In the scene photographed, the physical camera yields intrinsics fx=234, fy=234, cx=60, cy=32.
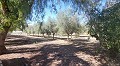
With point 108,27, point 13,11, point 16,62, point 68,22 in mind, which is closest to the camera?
point 16,62

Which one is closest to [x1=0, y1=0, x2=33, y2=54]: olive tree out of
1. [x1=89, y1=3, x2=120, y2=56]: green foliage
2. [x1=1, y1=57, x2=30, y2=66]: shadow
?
[x1=1, y1=57, x2=30, y2=66]: shadow

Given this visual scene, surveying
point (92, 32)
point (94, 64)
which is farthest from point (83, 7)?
point (94, 64)

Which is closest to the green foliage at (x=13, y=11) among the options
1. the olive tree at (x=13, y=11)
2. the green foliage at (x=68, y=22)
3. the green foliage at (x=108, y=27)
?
the olive tree at (x=13, y=11)

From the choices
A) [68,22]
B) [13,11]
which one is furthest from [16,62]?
[68,22]

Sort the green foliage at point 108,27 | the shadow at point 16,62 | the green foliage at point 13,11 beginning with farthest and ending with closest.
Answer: the green foliage at point 13,11 < the green foliage at point 108,27 < the shadow at point 16,62

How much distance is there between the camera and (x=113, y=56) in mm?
15797

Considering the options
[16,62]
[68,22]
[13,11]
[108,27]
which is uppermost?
[68,22]

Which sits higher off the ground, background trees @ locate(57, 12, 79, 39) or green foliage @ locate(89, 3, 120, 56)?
background trees @ locate(57, 12, 79, 39)

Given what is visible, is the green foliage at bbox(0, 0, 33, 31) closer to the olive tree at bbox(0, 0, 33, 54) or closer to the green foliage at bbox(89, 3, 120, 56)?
the olive tree at bbox(0, 0, 33, 54)

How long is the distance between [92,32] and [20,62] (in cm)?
532

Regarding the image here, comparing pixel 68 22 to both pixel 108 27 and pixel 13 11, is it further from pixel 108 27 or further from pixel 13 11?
pixel 108 27

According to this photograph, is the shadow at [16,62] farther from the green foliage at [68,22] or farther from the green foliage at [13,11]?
the green foliage at [68,22]

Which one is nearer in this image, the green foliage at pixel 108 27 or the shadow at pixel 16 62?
the shadow at pixel 16 62

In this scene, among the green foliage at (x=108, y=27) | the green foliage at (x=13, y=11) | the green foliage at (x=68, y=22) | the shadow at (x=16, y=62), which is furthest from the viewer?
the green foliage at (x=68, y=22)
